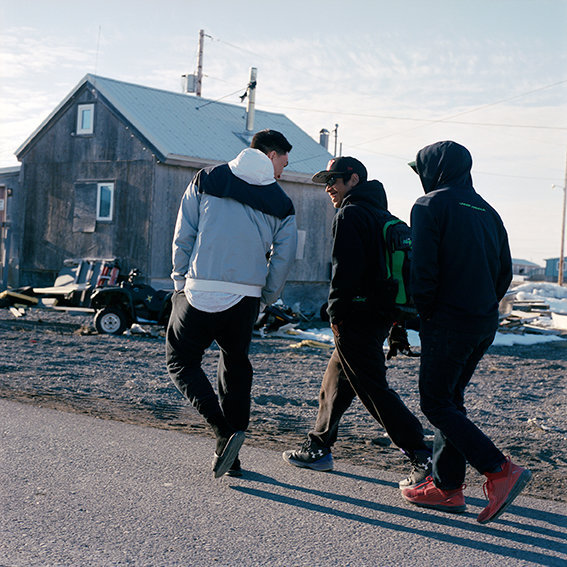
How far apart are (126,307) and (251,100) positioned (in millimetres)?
12073

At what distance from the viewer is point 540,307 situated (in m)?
26.8

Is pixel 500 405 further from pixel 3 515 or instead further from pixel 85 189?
pixel 85 189

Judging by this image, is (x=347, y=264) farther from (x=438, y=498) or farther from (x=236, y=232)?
(x=438, y=498)

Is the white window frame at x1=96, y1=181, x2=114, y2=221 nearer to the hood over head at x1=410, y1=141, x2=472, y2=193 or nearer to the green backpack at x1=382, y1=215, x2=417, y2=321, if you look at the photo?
the green backpack at x1=382, y1=215, x2=417, y2=321

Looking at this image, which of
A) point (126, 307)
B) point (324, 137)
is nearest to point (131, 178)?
point (126, 307)

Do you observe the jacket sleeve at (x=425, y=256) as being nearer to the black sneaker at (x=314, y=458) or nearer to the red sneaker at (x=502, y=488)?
the red sneaker at (x=502, y=488)

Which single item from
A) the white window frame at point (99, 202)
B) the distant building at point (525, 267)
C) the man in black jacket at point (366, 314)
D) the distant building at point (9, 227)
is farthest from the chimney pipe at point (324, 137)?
the distant building at point (525, 267)

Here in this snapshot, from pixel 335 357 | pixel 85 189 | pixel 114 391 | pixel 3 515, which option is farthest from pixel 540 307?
pixel 3 515

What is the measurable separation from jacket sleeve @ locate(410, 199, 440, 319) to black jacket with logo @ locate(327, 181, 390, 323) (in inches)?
20.1

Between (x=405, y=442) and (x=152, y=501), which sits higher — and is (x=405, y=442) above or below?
above

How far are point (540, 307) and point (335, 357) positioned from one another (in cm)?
2324

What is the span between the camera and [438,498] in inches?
175

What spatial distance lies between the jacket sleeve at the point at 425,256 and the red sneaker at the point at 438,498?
42.2 inches

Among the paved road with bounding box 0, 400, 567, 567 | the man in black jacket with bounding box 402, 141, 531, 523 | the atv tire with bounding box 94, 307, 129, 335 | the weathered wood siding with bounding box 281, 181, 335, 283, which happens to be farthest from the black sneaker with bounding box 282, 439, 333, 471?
the weathered wood siding with bounding box 281, 181, 335, 283
